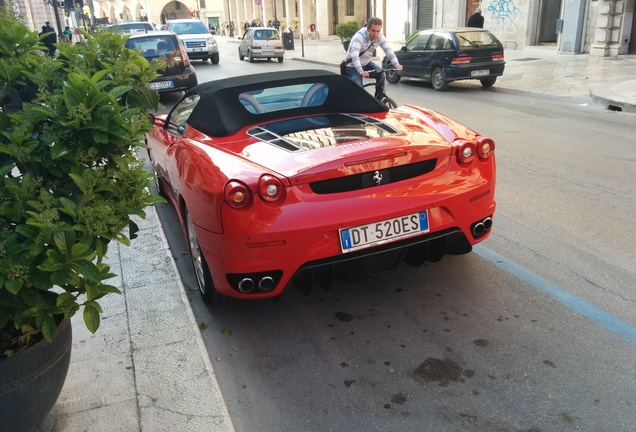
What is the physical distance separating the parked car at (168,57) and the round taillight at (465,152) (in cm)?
1095

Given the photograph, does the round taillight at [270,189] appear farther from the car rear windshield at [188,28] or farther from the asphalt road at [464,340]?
the car rear windshield at [188,28]

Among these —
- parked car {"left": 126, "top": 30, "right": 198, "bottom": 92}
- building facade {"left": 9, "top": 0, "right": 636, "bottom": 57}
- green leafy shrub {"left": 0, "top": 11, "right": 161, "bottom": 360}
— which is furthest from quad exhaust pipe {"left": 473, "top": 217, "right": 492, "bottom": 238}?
parked car {"left": 126, "top": 30, "right": 198, "bottom": 92}

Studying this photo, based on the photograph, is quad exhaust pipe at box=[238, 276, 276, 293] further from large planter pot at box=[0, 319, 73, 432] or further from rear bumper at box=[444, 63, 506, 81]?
rear bumper at box=[444, 63, 506, 81]

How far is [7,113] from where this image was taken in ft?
9.36

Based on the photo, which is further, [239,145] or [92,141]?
[239,145]

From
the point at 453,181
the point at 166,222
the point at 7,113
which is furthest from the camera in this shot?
the point at 166,222

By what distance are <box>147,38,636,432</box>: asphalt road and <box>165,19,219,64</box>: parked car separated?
70.6 ft

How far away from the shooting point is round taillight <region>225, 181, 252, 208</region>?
3242 mm

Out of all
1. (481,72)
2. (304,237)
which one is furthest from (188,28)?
(304,237)

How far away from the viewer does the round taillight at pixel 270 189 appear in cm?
325

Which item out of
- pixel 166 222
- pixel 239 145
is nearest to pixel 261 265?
pixel 239 145

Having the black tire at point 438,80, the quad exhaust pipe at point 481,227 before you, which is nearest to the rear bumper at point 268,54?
the black tire at point 438,80

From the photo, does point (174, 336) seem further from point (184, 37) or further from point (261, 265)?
point (184, 37)

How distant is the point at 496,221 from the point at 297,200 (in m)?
2.75
